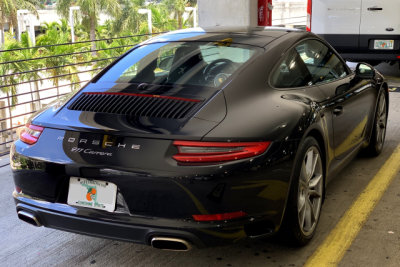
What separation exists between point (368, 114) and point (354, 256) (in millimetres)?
1800

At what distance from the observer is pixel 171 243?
2941mm

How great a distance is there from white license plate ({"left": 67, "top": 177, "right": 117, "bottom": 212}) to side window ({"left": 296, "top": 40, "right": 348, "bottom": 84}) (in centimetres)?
178

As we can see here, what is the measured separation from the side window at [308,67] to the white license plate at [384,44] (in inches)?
249

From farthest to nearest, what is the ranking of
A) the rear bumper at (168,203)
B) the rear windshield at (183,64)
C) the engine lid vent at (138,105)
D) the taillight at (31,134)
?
the rear windshield at (183,64) < the taillight at (31,134) < the engine lid vent at (138,105) < the rear bumper at (168,203)

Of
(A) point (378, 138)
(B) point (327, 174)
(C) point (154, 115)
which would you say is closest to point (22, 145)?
(C) point (154, 115)

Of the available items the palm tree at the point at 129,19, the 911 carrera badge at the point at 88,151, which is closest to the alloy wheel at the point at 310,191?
the 911 carrera badge at the point at 88,151

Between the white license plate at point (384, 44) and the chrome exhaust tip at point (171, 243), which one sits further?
the white license plate at point (384, 44)

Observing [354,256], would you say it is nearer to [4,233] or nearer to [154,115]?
[154,115]

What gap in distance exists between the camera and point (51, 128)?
3.22 meters

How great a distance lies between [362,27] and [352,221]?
724 cm

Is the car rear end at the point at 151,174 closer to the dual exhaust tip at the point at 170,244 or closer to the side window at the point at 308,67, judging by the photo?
the dual exhaust tip at the point at 170,244

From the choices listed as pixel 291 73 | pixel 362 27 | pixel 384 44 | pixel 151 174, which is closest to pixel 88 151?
pixel 151 174

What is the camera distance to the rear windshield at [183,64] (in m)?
3.61

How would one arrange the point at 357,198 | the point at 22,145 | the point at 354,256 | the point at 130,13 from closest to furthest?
the point at 22,145 → the point at 354,256 → the point at 357,198 → the point at 130,13
